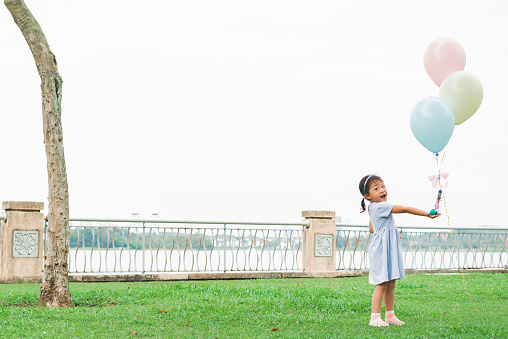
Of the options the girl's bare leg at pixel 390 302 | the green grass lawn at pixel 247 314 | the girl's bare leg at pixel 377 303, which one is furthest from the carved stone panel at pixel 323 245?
the girl's bare leg at pixel 377 303

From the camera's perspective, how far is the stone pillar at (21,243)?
11328 millimetres

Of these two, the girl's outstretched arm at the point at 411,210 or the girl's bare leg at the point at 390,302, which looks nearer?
the girl's outstretched arm at the point at 411,210

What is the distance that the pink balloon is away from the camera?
24.1 ft

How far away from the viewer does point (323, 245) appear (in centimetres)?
1370

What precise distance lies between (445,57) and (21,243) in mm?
8724

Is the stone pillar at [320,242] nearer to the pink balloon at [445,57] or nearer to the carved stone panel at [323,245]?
the carved stone panel at [323,245]

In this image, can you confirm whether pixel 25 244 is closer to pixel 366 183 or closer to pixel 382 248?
pixel 366 183

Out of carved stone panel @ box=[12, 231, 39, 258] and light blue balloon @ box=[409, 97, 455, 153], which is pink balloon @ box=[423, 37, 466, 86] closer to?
light blue balloon @ box=[409, 97, 455, 153]

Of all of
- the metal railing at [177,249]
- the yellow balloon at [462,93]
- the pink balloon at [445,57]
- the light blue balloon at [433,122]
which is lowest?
the metal railing at [177,249]

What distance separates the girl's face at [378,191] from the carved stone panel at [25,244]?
26.3 ft

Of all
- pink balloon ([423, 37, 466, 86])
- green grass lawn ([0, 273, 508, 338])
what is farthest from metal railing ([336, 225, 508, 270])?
pink balloon ([423, 37, 466, 86])

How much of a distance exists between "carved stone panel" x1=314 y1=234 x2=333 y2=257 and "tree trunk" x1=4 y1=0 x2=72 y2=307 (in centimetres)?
728

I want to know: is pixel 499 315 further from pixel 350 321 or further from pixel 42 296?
pixel 42 296

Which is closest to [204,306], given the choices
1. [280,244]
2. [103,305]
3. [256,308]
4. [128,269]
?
[256,308]
